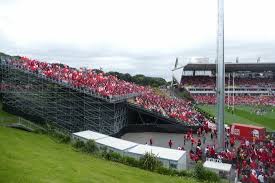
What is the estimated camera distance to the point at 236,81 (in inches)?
3730

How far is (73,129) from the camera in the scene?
31.2m

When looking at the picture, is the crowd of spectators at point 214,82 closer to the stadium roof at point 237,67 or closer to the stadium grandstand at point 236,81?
the stadium grandstand at point 236,81

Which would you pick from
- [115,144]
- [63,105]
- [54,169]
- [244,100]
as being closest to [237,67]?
[244,100]

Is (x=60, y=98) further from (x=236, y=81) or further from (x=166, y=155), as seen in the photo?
(x=236, y=81)

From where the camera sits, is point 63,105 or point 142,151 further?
point 63,105

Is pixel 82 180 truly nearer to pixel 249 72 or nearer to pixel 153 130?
pixel 153 130

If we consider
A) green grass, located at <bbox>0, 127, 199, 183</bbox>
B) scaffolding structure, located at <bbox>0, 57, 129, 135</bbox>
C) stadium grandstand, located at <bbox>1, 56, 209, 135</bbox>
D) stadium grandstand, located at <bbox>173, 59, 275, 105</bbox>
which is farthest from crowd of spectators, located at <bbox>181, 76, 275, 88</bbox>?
green grass, located at <bbox>0, 127, 199, 183</bbox>

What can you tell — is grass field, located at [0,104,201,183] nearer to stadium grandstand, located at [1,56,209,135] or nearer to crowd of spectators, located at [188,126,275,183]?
crowd of spectators, located at [188,126,275,183]

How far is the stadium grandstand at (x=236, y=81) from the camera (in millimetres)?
84938

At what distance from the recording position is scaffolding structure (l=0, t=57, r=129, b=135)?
30266 millimetres

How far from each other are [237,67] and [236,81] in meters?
9.66

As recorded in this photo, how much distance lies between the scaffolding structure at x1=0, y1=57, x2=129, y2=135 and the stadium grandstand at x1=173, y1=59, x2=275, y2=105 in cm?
5514

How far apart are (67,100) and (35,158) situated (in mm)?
14767

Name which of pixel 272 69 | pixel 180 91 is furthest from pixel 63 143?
pixel 272 69
